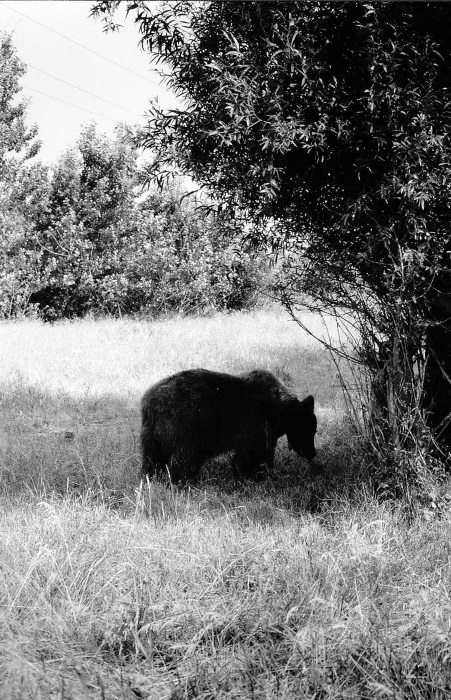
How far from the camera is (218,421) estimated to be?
284 inches

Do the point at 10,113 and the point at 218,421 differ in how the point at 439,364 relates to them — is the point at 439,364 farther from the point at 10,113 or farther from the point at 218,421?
the point at 10,113

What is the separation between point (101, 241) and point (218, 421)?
24771mm

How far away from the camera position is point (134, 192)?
102 feet

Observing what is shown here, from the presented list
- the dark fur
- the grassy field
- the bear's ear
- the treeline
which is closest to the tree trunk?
the grassy field

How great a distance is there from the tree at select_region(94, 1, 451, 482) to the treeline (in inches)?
900

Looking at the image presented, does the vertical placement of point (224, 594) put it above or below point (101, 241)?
below

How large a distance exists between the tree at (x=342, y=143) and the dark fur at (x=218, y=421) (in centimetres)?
162

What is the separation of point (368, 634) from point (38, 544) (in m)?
2.32

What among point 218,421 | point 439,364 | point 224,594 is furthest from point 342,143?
point 224,594

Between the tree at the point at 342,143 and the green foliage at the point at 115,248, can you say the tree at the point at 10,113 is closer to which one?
the green foliage at the point at 115,248

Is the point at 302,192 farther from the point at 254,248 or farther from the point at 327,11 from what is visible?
the point at 327,11

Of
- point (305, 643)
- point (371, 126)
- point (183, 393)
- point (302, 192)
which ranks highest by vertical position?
point (371, 126)

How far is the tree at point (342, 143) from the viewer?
517 centimetres

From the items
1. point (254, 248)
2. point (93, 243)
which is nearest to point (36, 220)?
point (93, 243)
